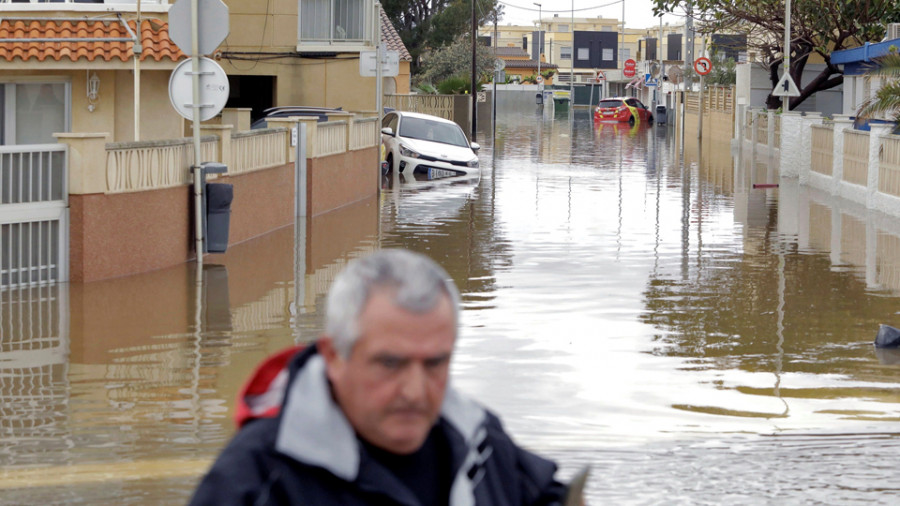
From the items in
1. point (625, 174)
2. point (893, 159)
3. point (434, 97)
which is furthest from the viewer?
point (434, 97)

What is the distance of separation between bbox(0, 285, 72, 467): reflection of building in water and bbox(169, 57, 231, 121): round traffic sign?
2615mm

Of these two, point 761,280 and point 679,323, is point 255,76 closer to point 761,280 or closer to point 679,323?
point 761,280

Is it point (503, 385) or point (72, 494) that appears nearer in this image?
point (72, 494)

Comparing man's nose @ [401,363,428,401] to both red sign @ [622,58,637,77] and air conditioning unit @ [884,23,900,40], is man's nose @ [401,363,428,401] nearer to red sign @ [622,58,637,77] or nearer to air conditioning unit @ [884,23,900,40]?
air conditioning unit @ [884,23,900,40]

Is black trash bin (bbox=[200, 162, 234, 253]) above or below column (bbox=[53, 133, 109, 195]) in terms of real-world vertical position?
below

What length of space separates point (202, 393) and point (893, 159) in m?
14.9

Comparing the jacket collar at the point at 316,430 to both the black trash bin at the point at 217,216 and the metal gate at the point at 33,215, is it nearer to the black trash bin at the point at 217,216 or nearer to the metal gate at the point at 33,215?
the metal gate at the point at 33,215

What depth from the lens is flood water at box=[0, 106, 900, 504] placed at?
6.84m

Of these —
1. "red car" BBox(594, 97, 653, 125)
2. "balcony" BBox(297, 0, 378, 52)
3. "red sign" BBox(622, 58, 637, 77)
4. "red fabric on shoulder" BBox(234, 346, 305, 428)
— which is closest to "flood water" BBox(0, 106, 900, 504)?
"red fabric on shoulder" BBox(234, 346, 305, 428)

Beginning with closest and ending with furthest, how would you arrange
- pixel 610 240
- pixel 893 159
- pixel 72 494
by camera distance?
pixel 72 494, pixel 610 240, pixel 893 159

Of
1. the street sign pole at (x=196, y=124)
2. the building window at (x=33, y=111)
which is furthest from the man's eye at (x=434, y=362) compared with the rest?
the building window at (x=33, y=111)

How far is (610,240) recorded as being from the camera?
1769 cm

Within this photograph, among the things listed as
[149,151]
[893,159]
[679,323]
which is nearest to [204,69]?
[149,151]

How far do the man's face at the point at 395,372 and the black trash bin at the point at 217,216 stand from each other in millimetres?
12203
